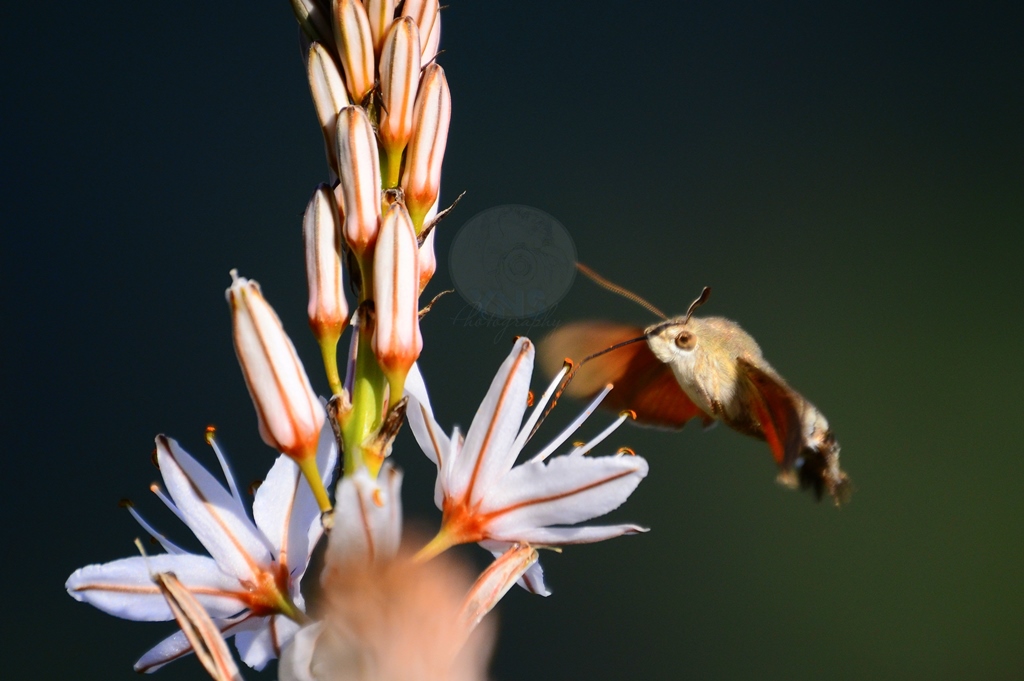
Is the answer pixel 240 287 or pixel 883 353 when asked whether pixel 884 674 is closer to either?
pixel 883 353

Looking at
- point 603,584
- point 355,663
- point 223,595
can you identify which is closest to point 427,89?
point 223,595

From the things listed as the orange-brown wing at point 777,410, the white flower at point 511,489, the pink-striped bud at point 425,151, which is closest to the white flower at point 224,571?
the white flower at point 511,489

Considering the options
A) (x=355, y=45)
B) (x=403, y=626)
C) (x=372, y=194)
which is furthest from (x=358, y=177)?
(x=403, y=626)

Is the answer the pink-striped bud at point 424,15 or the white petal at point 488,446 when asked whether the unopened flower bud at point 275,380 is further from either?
the pink-striped bud at point 424,15

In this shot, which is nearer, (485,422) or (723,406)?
(485,422)

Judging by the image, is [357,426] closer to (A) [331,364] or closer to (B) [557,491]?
(A) [331,364]

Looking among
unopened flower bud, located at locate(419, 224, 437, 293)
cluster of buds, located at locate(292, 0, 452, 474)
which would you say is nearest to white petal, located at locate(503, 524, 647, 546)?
cluster of buds, located at locate(292, 0, 452, 474)

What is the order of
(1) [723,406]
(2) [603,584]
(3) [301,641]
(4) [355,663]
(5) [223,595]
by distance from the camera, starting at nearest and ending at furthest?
(4) [355,663], (3) [301,641], (5) [223,595], (1) [723,406], (2) [603,584]
